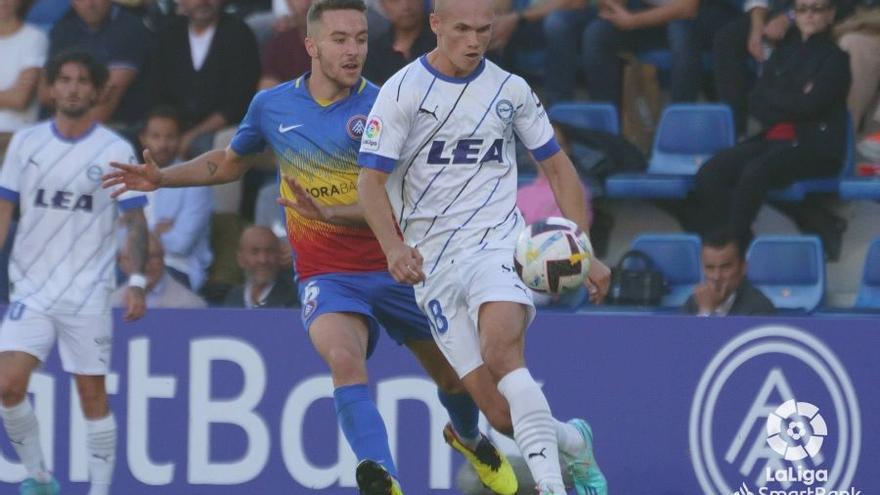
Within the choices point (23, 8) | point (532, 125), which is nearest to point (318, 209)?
point (532, 125)

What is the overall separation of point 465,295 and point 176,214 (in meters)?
4.40

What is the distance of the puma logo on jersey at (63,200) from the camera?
29.1ft

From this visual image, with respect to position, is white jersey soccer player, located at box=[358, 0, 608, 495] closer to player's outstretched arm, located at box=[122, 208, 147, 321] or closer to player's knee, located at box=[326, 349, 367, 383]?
player's knee, located at box=[326, 349, 367, 383]

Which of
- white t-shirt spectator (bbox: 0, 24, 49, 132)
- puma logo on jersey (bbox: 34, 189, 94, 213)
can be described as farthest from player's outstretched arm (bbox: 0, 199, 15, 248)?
white t-shirt spectator (bbox: 0, 24, 49, 132)

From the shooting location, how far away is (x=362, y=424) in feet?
24.1

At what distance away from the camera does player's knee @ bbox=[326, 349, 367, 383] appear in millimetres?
7352

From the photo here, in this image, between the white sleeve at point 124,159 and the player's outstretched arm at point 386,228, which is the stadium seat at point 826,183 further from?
the player's outstretched arm at point 386,228

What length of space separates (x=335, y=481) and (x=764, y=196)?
3077mm

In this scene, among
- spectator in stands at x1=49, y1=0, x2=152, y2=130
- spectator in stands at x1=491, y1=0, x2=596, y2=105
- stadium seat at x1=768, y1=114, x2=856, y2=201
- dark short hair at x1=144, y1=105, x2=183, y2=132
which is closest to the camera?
stadium seat at x1=768, y1=114, x2=856, y2=201

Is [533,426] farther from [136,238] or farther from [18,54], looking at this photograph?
[18,54]

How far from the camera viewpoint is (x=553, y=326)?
29.0 feet

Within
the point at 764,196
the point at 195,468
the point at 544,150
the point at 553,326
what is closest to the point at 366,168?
the point at 544,150

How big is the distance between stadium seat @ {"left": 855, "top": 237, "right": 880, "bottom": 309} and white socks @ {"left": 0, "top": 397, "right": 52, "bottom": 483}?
4549 millimetres

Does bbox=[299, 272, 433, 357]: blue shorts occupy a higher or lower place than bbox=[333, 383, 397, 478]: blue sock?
higher
